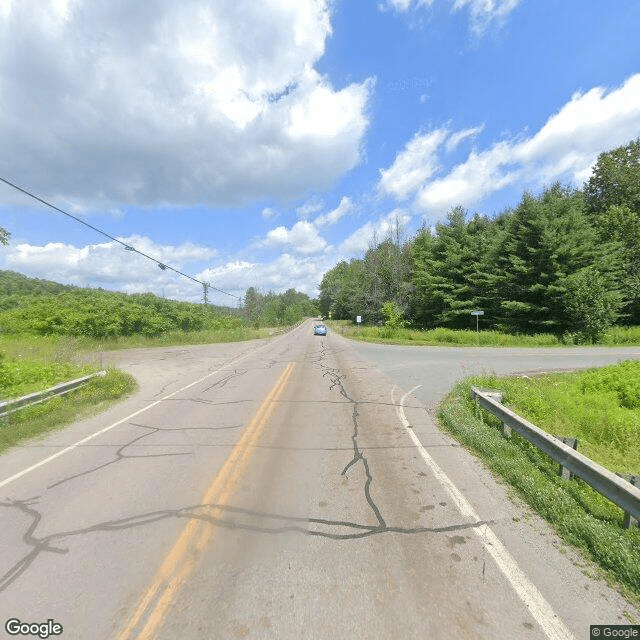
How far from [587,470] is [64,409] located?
445 inches

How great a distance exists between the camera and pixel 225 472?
5.42 meters

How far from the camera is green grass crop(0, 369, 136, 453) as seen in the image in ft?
24.8

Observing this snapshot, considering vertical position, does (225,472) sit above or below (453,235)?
below

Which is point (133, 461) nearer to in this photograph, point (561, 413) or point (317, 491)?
point (317, 491)

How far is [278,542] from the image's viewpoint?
376 cm

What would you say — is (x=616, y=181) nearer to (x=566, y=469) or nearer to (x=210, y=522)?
(x=566, y=469)

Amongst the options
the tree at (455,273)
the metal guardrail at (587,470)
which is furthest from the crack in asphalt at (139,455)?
the tree at (455,273)

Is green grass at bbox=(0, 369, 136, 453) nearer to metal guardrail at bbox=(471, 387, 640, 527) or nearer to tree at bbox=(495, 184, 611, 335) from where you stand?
metal guardrail at bbox=(471, 387, 640, 527)

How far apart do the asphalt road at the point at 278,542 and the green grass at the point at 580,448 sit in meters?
0.27

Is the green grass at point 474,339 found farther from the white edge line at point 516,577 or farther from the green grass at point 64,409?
the white edge line at point 516,577

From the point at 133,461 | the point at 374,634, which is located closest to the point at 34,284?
the point at 133,461

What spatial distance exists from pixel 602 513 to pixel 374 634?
333 centimetres

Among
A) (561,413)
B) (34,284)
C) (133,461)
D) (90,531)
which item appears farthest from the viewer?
(34,284)

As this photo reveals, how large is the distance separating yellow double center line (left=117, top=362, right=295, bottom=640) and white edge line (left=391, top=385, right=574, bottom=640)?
292 centimetres
